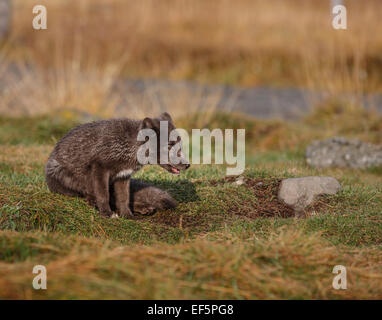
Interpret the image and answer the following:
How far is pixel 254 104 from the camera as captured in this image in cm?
1642

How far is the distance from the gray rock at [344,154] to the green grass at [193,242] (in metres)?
1.14

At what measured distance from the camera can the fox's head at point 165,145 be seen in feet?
19.5

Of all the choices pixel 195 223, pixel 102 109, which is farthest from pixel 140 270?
pixel 102 109

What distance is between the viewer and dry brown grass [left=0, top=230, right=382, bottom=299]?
377 centimetres

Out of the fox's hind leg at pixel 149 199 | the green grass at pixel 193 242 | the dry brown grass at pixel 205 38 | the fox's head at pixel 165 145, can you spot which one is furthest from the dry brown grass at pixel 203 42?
the fox's head at pixel 165 145

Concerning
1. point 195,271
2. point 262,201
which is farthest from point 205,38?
point 195,271

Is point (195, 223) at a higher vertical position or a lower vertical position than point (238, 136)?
lower

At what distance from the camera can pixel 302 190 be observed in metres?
6.61

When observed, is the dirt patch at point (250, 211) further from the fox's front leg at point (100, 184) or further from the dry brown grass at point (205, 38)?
the dry brown grass at point (205, 38)

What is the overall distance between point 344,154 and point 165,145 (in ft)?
15.6

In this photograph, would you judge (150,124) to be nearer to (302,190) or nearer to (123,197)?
(123,197)

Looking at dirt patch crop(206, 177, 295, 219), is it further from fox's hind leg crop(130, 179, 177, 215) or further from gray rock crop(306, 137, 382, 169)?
gray rock crop(306, 137, 382, 169)
